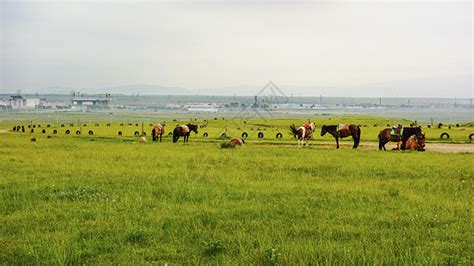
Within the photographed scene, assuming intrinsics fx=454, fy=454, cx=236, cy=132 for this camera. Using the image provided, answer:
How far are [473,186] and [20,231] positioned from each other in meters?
13.3

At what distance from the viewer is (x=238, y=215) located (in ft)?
35.7

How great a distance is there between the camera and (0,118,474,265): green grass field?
8039 millimetres

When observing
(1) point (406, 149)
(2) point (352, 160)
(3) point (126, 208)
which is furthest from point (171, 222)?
(1) point (406, 149)

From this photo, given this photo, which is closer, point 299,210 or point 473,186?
point 299,210

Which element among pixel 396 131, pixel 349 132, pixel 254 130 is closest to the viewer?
pixel 396 131

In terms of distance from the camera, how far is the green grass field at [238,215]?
804 centimetres

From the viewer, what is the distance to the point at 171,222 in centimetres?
1023

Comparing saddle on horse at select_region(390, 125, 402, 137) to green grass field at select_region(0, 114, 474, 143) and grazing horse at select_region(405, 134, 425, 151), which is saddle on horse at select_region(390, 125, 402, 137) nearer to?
grazing horse at select_region(405, 134, 425, 151)

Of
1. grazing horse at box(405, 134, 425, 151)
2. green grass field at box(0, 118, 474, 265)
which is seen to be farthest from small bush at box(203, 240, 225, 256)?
grazing horse at box(405, 134, 425, 151)

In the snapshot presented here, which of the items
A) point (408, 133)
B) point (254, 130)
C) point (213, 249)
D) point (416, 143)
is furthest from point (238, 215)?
point (254, 130)

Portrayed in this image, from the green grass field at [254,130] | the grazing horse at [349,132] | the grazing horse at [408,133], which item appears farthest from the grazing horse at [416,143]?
the green grass field at [254,130]

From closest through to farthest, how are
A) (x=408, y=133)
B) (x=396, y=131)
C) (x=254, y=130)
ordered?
(x=408, y=133) → (x=396, y=131) → (x=254, y=130)

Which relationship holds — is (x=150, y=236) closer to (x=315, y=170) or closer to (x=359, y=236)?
(x=359, y=236)

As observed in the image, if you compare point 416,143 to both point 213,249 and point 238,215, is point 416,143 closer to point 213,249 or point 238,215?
point 238,215
